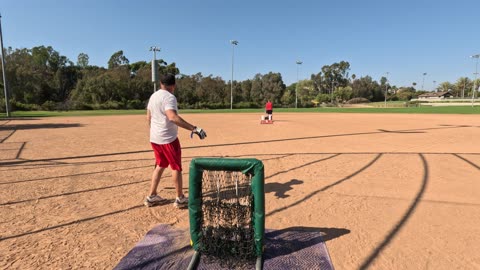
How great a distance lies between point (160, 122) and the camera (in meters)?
4.22

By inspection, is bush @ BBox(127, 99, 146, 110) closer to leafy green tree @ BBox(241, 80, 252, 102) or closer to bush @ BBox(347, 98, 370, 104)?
leafy green tree @ BBox(241, 80, 252, 102)

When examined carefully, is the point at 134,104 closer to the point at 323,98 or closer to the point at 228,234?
the point at 228,234

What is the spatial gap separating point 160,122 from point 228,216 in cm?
178

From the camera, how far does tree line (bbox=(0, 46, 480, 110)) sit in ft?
191

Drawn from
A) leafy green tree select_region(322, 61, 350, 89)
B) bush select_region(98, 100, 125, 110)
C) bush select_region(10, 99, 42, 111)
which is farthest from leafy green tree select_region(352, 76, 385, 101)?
bush select_region(10, 99, 42, 111)

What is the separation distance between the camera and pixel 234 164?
2.95m

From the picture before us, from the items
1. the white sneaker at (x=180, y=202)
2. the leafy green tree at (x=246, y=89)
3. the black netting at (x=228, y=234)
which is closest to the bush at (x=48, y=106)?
the leafy green tree at (x=246, y=89)

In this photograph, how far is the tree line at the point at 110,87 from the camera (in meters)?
58.3

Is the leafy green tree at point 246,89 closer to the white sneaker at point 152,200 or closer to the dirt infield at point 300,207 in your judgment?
the dirt infield at point 300,207

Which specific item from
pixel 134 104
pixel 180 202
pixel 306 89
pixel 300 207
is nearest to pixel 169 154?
pixel 180 202

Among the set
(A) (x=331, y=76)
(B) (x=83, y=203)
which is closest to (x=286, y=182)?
(B) (x=83, y=203)

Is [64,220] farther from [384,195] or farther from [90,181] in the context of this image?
[384,195]

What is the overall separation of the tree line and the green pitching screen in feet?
148

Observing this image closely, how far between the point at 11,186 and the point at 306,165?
20.6ft
